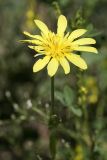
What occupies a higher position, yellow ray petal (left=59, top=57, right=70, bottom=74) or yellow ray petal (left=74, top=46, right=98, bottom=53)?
yellow ray petal (left=74, top=46, right=98, bottom=53)

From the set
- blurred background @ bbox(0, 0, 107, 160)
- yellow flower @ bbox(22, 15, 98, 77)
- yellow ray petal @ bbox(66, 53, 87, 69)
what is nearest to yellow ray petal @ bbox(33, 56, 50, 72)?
yellow flower @ bbox(22, 15, 98, 77)

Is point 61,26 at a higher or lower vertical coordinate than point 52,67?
higher

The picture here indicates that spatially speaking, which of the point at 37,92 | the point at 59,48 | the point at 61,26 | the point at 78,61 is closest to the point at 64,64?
the point at 78,61

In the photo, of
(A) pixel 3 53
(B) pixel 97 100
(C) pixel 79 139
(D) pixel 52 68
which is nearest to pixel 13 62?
(A) pixel 3 53

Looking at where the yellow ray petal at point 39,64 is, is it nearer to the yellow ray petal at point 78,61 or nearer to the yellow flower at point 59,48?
the yellow flower at point 59,48

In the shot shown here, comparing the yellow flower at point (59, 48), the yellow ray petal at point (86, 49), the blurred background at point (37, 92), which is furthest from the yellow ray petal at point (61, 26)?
the blurred background at point (37, 92)

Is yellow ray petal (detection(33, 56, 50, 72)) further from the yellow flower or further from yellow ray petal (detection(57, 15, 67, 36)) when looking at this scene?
yellow ray petal (detection(57, 15, 67, 36))

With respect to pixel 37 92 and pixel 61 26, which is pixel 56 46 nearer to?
pixel 61 26
